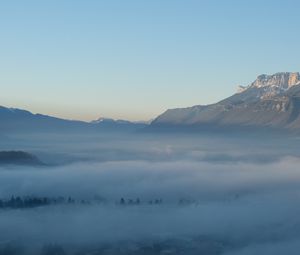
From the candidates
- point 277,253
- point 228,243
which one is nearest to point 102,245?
point 228,243

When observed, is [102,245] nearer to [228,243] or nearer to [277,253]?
[228,243]

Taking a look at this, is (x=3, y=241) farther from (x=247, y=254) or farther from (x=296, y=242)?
(x=296, y=242)

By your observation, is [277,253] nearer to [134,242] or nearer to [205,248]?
[205,248]

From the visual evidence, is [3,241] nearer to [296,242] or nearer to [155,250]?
[155,250]

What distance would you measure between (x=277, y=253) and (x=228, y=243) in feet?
83.9

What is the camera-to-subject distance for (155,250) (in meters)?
187

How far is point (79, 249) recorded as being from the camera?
185 metres

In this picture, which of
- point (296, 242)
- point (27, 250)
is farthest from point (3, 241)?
point (296, 242)

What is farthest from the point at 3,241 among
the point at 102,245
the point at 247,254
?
the point at 247,254

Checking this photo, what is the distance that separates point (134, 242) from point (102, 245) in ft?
34.3

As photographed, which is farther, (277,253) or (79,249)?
(79,249)

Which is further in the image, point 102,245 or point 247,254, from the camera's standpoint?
point 102,245

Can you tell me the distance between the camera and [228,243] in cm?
19612

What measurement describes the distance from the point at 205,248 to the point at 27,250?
53862 mm
